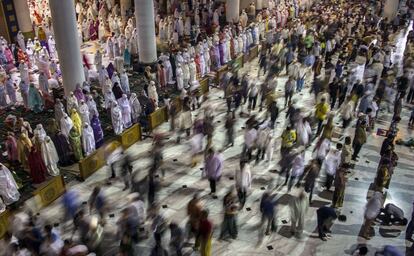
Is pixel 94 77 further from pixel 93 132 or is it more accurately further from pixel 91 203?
pixel 91 203

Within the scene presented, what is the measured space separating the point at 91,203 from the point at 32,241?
1.37 meters

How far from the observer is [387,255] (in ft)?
21.7

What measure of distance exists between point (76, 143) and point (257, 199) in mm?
4229

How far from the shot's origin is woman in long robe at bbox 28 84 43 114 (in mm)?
12358

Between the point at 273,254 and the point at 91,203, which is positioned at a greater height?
the point at 91,203

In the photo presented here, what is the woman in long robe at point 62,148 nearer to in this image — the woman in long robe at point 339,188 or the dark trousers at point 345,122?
the woman in long robe at point 339,188

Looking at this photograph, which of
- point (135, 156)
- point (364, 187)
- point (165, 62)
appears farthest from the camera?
point (165, 62)

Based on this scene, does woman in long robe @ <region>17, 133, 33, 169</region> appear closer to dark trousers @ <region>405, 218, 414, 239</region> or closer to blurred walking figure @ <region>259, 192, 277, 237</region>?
blurred walking figure @ <region>259, 192, 277, 237</region>

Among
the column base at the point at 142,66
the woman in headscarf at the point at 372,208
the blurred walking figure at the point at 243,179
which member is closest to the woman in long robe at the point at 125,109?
the blurred walking figure at the point at 243,179

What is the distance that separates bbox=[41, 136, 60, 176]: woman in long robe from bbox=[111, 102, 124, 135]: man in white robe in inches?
72.2

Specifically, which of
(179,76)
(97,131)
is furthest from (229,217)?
(179,76)

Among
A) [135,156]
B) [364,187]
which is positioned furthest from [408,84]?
[135,156]

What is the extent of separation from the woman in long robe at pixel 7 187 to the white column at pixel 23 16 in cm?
1144

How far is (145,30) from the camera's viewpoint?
1551 centimetres
